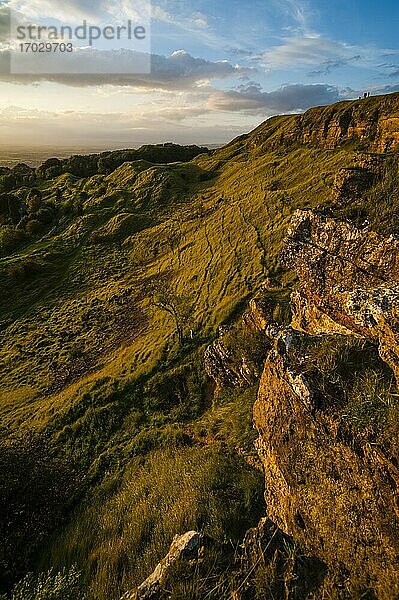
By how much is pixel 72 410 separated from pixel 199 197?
63.2m

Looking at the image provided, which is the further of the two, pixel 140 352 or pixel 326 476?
pixel 140 352

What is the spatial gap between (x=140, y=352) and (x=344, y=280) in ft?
82.9

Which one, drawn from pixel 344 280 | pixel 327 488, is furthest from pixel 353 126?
pixel 327 488

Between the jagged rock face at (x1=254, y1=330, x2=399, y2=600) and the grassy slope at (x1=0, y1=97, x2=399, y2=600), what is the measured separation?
559cm

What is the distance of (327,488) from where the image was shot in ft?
34.1

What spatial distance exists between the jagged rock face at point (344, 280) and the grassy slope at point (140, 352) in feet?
29.7

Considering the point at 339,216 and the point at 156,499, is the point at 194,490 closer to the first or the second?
the point at 156,499

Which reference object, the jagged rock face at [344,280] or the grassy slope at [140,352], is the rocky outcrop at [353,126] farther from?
the jagged rock face at [344,280]

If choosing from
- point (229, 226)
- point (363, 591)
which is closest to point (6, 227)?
point (229, 226)

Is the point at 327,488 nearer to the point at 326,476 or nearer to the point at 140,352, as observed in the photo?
the point at 326,476

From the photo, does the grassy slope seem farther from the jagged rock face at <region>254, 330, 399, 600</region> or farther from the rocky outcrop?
the rocky outcrop

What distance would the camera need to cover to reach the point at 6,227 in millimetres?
95312

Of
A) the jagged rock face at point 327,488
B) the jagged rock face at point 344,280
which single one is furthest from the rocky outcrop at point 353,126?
the jagged rock face at point 327,488

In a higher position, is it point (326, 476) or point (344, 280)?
point (344, 280)
